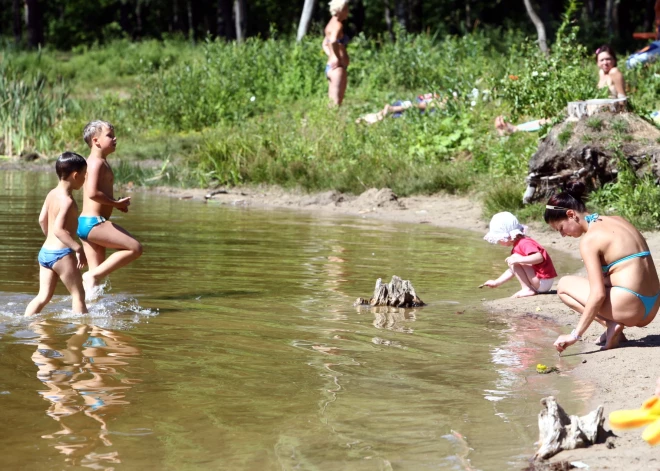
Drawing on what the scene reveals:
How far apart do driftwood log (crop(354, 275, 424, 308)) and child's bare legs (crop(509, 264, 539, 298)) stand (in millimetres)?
912

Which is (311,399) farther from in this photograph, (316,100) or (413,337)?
(316,100)

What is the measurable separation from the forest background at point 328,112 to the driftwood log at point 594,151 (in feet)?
0.82

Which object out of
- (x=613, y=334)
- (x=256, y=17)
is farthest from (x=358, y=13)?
(x=613, y=334)

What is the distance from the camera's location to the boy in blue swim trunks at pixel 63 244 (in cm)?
722

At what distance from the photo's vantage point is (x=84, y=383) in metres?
5.52

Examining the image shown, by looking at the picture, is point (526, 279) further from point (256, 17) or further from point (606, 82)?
point (256, 17)

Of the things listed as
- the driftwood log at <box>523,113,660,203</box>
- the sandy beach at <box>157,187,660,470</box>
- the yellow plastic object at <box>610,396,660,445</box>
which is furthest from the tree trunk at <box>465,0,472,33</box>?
the yellow plastic object at <box>610,396,660,445</box>

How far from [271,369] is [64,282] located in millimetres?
2123

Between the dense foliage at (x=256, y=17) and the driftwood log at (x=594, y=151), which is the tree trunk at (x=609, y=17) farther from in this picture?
the driftwood log at (x=594, y=151)

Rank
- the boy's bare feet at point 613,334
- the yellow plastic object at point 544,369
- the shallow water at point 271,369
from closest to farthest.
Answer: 1. the shallow water at point 271,369
2. the yellow plastic object at point 544,369
3. the boy's bare feet at point 613,334

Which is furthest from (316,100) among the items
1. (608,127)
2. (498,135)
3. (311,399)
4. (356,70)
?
(311,399)

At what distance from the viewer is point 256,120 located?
19.6 m

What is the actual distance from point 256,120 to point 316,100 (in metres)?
1.23

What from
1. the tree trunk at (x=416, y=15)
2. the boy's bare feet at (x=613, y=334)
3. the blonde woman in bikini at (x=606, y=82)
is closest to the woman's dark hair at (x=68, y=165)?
the boy's bare feet at (x=613, y=334)
